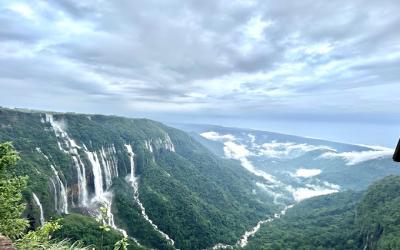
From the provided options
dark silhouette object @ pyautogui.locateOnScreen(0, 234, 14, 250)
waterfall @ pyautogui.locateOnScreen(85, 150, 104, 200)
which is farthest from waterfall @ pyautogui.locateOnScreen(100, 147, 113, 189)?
dark silhouette object @ pyautogui.locateOnScreen(0, 234, 14, 250)

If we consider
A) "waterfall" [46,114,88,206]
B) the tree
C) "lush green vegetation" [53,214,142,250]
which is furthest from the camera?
"waterfall" [46,114,88,206]

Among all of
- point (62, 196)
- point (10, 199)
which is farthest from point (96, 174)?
point (10, 199)

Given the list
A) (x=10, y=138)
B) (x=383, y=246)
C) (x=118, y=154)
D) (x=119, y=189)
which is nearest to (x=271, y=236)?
(x=383, y=246)

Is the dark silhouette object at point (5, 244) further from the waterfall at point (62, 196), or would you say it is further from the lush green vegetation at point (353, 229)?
the waterfall at point (62, 196)

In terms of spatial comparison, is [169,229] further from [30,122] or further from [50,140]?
[30,122]

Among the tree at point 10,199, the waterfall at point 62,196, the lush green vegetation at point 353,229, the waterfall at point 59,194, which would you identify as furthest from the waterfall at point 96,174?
the tree at point 10,199

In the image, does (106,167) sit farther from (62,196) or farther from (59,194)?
(59,194)

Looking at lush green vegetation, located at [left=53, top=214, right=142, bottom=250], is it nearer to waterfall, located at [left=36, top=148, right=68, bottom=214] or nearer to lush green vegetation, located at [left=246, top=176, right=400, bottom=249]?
waterfall, located at [left=36, top=148, right=68, bottom=214]

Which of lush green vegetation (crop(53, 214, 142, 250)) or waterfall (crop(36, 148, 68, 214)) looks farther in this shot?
waterfall (crop(36, 148, 68, 214))
